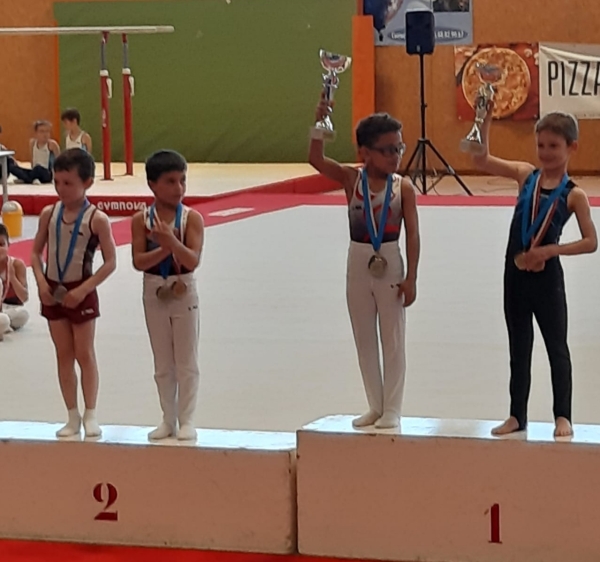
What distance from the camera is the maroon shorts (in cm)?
359

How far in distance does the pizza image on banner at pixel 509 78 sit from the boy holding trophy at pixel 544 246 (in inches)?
500

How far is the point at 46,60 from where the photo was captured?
688 inches

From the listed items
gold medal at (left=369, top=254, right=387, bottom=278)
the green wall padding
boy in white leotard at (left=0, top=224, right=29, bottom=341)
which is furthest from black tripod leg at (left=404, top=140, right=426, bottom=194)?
gold medal at (left=369, top=254, right=387, bottom=278)

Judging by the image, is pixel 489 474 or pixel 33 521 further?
pixel 33 521

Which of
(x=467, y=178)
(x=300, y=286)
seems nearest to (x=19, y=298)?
A: (x=300, y=286)

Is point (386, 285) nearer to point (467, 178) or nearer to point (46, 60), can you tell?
point (467, 178)

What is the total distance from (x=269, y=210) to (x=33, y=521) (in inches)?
345

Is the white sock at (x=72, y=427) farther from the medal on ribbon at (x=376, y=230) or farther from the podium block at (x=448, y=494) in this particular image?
the medal on ribbon at (x=376, y=230)

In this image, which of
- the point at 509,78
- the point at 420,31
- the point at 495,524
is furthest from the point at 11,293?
the point at 509,78

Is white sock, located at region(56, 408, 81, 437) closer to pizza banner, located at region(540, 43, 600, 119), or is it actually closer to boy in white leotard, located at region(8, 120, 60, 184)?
boy in white leotard, located at region(8, 120, 60, 184)

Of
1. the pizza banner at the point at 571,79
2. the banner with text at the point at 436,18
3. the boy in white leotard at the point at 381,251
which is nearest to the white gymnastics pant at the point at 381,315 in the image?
the boy in white leotard at the point at 381,251

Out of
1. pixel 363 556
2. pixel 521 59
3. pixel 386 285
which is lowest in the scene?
pixel 363 556

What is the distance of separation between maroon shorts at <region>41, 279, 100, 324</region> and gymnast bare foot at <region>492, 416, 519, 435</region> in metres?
1.26

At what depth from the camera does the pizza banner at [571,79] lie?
1554 cm
